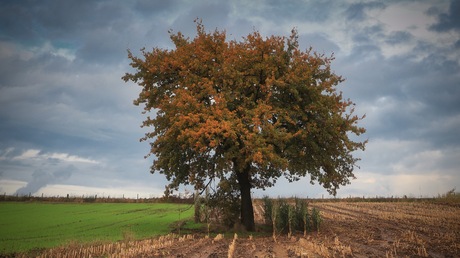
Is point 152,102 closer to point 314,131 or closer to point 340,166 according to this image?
point 314,131

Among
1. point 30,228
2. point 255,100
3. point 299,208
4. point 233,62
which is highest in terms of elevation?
point 233,62

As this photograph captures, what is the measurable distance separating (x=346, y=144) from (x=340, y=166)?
12.2 feet

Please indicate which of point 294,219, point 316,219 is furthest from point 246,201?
point 316,219

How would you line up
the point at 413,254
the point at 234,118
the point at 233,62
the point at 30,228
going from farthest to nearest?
the point at 30,228 → the point at 233,62 → the point at 234,118 → the point at 413,254

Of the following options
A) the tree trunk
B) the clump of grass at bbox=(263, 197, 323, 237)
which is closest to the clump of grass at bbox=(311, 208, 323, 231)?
the clump of grass at bbox=(263, 197, 323, 237)

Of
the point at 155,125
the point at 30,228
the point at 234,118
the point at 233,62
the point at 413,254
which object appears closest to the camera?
the point at 413,254

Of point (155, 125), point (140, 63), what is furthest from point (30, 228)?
point (140, 63)

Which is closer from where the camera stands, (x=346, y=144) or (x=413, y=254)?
(x=413, y=254)

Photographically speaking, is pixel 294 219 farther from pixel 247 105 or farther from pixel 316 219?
pixel 247 105

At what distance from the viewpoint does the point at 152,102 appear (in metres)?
29.2

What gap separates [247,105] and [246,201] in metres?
7.95

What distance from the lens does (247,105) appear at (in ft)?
85.1

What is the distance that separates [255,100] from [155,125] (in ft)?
26.8

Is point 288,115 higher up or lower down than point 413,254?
higher up
